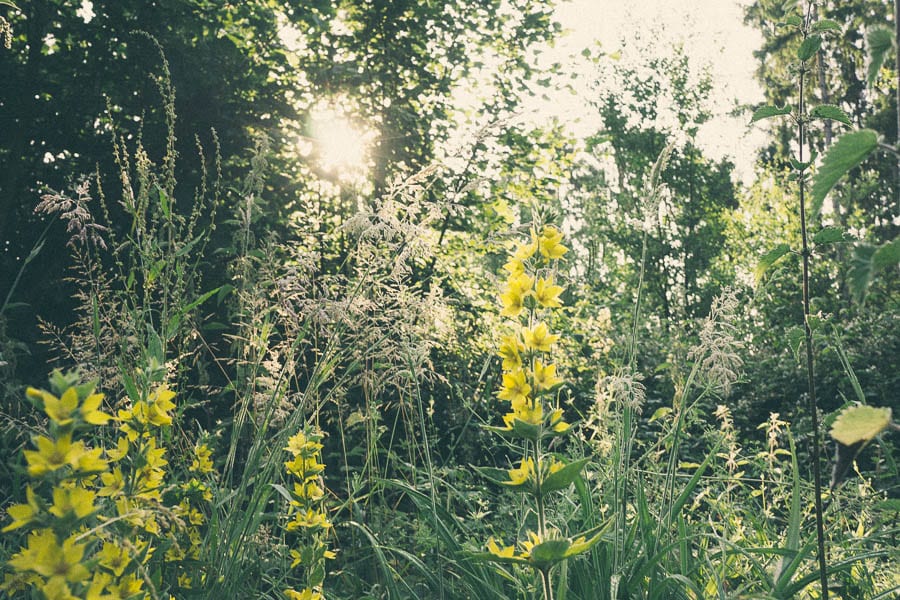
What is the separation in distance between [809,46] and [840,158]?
25.3 inches

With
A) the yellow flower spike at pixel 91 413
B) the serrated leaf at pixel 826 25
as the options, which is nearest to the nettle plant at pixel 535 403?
the yellow flower spike at pixel 91 413

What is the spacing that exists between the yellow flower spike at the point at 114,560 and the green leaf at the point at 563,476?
784mm

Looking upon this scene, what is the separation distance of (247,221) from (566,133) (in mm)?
4307

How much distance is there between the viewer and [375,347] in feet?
6.91

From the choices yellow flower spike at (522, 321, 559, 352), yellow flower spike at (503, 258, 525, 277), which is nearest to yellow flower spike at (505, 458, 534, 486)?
yellow flower spike at (522, 321, 559, 352)

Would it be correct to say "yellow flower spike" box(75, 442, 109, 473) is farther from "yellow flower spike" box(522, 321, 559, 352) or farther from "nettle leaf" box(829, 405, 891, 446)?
"nettle leaf" box(829, 405, 891, 446)

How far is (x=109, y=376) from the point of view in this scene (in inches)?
90.9

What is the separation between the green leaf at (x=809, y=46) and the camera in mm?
1377

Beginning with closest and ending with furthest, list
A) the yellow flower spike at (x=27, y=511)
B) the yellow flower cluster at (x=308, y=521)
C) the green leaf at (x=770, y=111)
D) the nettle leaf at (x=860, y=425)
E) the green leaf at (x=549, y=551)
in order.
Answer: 1. the nettle leaf at (x=860, y=425)
2. the yellow flower spike at (x=27, y=511)
3. the green leaf at (x=549, y=551)
4. the green leaf at (x=770, y=111)
5. the yellow flower cluster at (x=308, y=521)

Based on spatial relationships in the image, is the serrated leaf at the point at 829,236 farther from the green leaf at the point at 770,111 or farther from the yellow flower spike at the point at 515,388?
the yellow flower spike at the point at 515,388

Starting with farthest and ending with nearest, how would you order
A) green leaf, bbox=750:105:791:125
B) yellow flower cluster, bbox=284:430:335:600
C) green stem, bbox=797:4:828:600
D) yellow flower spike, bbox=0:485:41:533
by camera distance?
yellow flower cluster, bbox=284:430:335:600
green leaf, bbox=750:105:791:125
green stem, bbox=797:4:828:600
yellow flower spike, bbox=0:485:41:533

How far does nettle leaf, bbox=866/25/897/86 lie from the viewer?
34.3 inches

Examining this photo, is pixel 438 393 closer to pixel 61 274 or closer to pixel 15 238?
pixel 61 274

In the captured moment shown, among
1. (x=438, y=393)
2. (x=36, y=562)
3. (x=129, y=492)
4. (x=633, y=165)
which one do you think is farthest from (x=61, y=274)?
(x=633, y=165)
